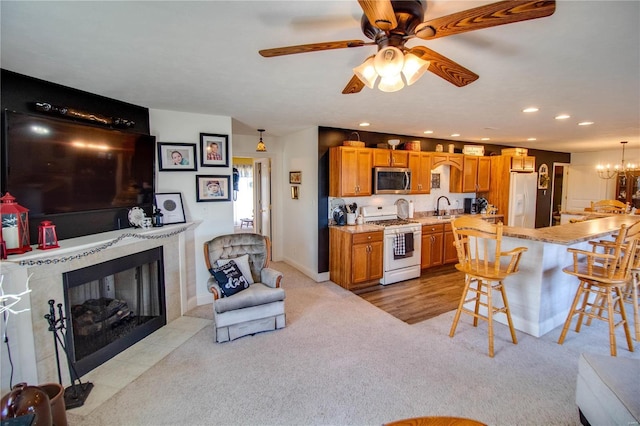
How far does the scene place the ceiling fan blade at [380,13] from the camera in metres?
1.12

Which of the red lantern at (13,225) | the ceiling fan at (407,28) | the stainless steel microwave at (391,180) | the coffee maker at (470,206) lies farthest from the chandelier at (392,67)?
the coffee maker at (470,206)

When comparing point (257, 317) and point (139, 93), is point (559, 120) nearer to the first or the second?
point (257, 317)

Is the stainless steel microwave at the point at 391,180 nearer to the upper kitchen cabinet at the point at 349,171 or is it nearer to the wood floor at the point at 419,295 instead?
the upper kitchen cabinet at the point at 349,171

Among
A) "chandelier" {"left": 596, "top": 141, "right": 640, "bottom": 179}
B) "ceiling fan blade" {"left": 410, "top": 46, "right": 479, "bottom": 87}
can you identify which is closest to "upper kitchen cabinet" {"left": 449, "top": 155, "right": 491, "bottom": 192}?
"chandelier" {"left": 596, "top": 141, "right": 640, "bottom": 179}

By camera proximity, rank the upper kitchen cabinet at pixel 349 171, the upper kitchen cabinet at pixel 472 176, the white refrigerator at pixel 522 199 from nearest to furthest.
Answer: the upper kitchen cabinet at pixel 349 171
the upper kitchen cabinet at pixel 472 176
the white refrigerator at pixel 522 199

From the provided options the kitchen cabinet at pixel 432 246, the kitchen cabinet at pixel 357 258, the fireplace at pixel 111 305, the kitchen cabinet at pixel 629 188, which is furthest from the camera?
the kitchen cabinet at pixel 629 188

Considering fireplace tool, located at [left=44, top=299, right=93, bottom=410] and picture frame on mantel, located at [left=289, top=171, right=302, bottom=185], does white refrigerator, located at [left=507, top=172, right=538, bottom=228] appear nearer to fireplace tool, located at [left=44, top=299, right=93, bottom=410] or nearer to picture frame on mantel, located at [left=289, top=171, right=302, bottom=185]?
picture frame on mantel, located at [left=289, top=171, right=302, bottom=185]

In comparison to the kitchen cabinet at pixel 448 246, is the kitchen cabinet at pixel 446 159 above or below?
above

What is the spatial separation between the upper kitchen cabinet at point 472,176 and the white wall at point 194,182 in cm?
446

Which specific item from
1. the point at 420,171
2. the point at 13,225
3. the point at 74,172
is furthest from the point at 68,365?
the point at 420,171

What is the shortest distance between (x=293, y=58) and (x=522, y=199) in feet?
20.8

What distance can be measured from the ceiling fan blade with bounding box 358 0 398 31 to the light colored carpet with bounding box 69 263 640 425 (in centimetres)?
227

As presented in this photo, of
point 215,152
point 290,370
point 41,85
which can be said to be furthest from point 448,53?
point 41,85

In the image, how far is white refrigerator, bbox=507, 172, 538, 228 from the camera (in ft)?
20.7
